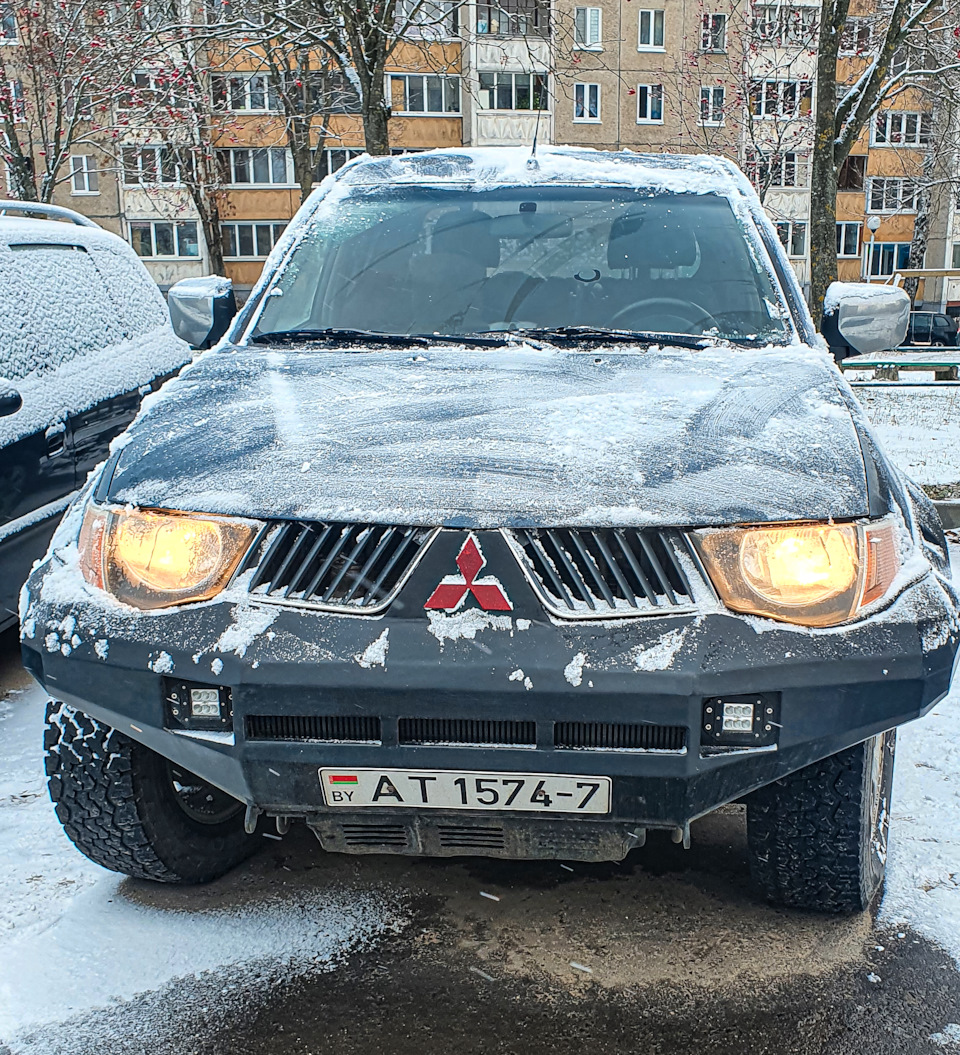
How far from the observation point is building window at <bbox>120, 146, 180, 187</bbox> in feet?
83.6

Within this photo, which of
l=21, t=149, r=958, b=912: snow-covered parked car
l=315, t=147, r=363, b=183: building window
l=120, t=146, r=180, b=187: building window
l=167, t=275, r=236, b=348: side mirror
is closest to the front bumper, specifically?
l=21, t=149, r=958, b=912: snow-covered parked car

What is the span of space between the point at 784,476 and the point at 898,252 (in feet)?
171

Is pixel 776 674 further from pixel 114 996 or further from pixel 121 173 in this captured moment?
pixel 121 173

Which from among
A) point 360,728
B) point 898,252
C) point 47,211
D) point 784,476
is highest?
point 47,211

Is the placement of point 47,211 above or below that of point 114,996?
above

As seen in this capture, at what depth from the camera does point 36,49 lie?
50.3ft

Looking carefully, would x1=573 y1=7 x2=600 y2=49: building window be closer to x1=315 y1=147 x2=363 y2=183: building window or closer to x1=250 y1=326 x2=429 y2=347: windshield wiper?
x1=315 y1=147 x2=363 y2=183: building window

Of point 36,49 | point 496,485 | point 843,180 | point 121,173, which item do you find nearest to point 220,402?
point 496,485

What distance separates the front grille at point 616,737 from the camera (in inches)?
78.0

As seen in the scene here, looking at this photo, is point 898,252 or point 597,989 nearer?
point 597,989

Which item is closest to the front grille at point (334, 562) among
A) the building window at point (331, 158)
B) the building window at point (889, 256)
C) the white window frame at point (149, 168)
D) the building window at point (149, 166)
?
the building window at point (149, 166)

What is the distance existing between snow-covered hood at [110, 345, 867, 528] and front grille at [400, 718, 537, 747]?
37 cm

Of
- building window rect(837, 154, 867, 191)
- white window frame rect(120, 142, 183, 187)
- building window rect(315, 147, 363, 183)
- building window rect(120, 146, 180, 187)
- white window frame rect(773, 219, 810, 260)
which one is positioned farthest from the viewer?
building window rect(837, 154, 867, 191)

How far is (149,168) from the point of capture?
32844 mm
